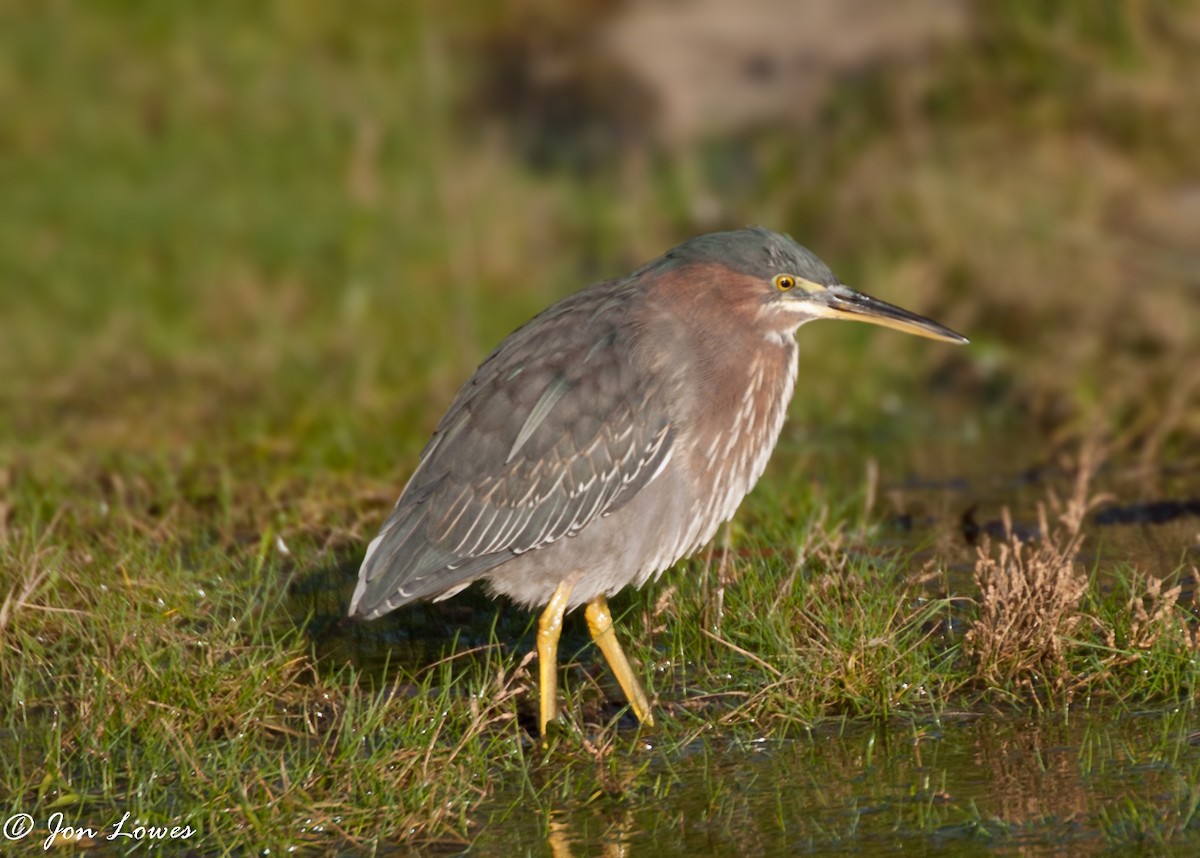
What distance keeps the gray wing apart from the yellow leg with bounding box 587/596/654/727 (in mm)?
301

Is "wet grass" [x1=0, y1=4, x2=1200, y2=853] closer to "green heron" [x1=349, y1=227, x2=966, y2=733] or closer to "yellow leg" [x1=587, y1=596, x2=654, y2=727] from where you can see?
"yellow leg" [x1=587, y1=596, x2=654, y2=727]

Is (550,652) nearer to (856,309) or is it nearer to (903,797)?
(903,797)

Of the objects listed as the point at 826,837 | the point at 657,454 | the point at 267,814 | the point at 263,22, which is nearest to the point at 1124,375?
the point at 657,454

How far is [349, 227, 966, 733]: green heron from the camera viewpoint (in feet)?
18.3

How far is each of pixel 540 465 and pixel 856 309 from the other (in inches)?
44.6

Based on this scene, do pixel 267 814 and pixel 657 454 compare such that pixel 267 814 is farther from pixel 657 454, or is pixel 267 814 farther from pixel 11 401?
pixel 11 401

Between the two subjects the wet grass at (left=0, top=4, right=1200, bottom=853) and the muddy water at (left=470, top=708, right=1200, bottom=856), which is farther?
the wet grass at (left=0, top=4, right=1200, bottom=853)

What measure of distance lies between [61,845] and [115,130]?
974 centimetres

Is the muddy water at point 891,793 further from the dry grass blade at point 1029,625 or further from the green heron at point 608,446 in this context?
the green heron at point 608,446

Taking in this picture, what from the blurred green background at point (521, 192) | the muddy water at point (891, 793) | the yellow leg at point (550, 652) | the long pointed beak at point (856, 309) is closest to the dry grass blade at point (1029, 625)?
the muddy water at point (891, 793)

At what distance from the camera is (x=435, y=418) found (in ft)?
29.8

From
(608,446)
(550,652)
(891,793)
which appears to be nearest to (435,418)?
(608,446)

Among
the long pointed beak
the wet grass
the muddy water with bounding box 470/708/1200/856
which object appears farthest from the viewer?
the long pointed beak

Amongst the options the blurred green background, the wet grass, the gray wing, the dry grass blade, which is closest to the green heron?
the gray wing
